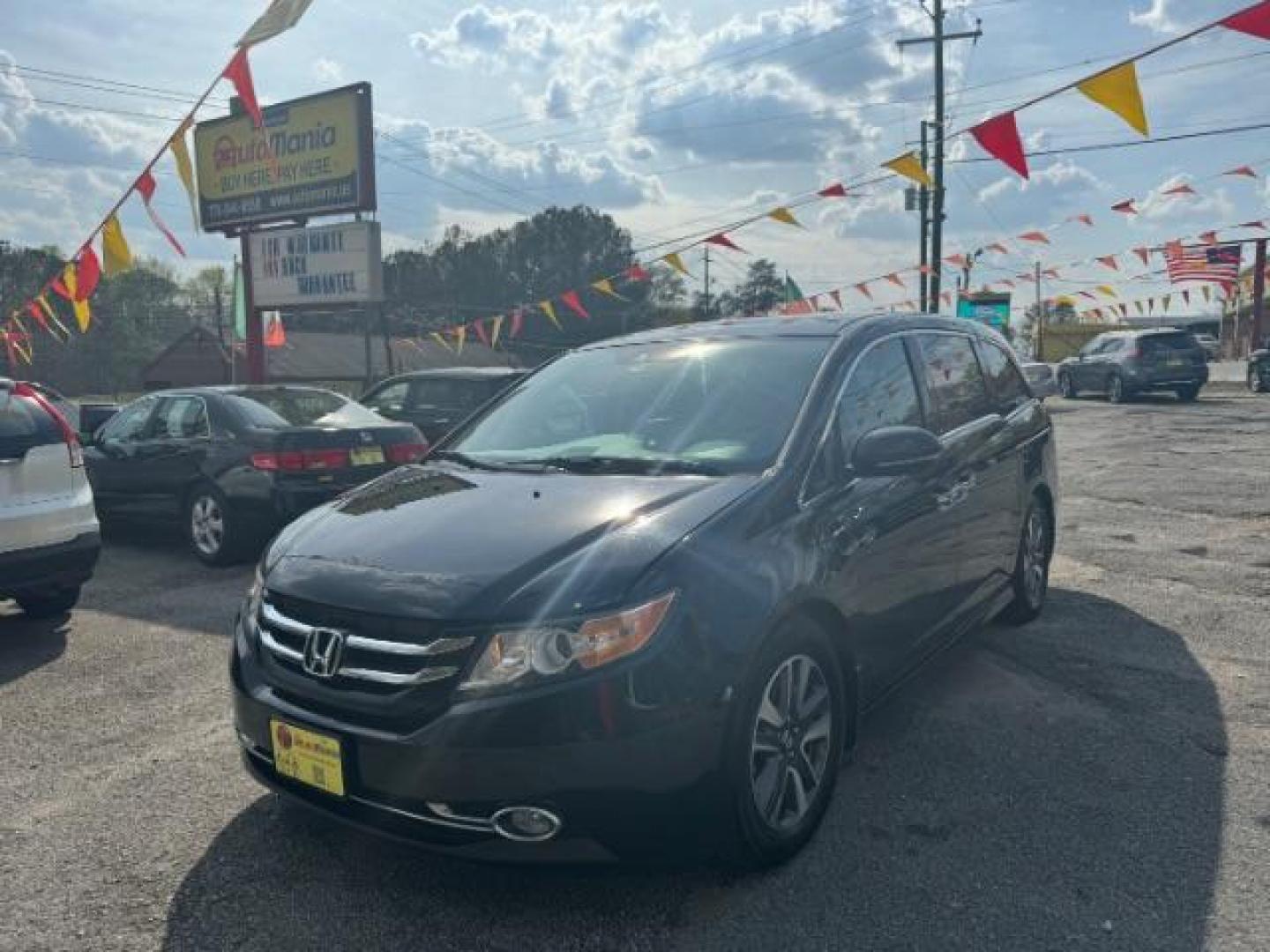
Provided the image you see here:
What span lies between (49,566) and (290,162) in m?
12.3

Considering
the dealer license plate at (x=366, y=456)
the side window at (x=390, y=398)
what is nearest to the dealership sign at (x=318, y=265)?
the side window at (x=390, y=398)

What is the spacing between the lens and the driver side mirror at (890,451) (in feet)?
10.5

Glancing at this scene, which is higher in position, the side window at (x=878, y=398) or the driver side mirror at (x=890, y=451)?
the side window at (x=878, y=398)

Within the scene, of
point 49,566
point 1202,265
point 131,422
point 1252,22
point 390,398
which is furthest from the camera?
point 1202,265

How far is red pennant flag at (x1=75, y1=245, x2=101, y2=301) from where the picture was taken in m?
12.9

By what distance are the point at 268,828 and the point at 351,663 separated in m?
0.98

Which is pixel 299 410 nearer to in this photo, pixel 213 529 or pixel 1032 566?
pixel 213 529

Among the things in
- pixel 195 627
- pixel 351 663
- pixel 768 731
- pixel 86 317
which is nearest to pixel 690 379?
pixel 768 731

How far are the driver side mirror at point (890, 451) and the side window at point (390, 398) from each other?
852 cm

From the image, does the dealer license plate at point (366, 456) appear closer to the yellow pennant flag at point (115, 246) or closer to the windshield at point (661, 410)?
the windshield at point (661, 410)

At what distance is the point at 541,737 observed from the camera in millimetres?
2354

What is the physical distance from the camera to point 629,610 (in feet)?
8.04

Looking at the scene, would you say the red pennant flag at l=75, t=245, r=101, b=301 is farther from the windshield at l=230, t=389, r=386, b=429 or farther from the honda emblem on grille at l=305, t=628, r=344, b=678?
the honda emblem on grille at l=305, t=628, r=344, b=678

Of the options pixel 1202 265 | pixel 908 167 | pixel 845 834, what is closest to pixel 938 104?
pixel 1202 265
